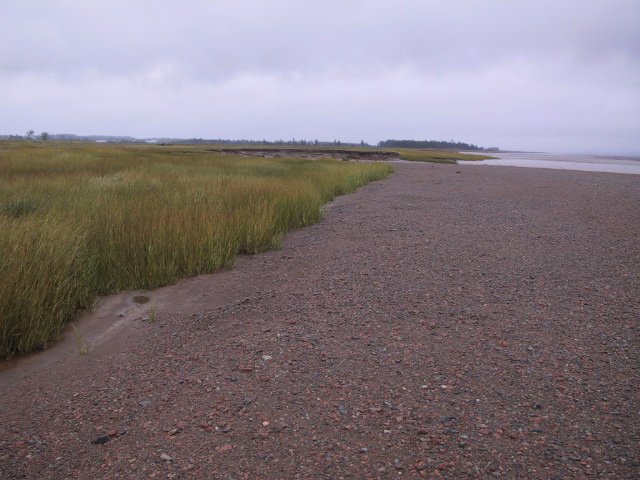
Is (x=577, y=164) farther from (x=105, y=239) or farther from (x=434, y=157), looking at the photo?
(x=105, y=239)

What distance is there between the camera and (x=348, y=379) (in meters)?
3.41

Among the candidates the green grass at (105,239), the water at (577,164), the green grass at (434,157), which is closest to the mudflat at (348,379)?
the green grass at (105,239)

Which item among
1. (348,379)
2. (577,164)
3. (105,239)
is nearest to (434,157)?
(577,164)

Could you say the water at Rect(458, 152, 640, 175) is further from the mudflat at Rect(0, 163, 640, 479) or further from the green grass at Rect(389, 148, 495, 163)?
the mudflat at Rect(0, 163, 640, 479)

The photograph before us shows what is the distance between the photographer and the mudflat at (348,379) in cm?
260

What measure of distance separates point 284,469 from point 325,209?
11.0m

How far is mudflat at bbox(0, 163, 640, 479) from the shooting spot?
8.54ft

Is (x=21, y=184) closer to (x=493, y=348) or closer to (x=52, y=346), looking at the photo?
(x=52, y=346)

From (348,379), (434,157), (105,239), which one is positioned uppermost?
(434,157)

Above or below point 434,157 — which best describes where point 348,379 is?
below

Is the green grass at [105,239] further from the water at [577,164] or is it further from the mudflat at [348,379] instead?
A: the water at [577,164]

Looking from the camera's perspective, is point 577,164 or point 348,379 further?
point 577,164

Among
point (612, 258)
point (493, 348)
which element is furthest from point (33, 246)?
point (612, 258)

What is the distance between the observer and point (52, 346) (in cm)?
434
